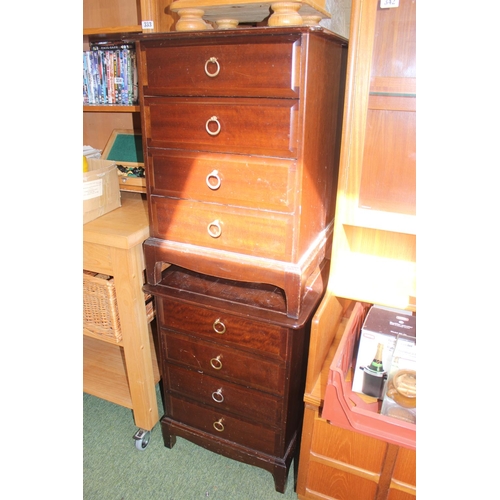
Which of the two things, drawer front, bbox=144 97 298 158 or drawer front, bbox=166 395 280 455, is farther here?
drawer front, bbox=166 395 280 455

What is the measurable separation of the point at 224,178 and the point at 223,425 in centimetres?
86

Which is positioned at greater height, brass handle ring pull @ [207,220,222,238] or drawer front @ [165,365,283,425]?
brass handle ring pull @ [207,220,222,238]

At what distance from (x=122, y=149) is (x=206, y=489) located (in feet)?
4.45

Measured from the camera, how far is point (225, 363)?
1.26m

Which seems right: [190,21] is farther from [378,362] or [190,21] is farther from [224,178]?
[378,362]

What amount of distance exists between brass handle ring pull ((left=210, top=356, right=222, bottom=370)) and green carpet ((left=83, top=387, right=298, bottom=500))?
46 cm

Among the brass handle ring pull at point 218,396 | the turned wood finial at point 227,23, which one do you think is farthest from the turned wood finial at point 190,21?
the brass handle ring pull at point 218,396

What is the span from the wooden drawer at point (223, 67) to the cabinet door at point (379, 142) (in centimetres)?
19

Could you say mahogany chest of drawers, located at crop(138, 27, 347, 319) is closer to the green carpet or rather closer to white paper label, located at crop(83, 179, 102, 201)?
white paper label, located at crop(83, 179, 102, 201)

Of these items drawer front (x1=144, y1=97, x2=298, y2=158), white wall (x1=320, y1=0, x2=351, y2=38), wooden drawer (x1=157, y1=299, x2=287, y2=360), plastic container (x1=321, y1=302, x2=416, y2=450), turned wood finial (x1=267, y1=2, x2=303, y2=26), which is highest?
white wall (x1=320, y1=0, x2=351, y2=38)

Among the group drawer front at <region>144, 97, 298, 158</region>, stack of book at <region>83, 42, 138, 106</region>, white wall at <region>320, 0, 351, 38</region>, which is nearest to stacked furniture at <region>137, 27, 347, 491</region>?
drawer front at <region>144, 97, 298, 158</region>

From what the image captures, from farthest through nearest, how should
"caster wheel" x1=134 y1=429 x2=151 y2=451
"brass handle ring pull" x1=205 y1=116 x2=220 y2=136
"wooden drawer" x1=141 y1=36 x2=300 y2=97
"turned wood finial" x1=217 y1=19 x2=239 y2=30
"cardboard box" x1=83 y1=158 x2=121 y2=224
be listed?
"caster wheel" x1=134 y1=429 x2=151 y2=451
"cardboard box" x1=83 y1=158 x2=121 y2=224
"turned wood finial" x1=217 y1=19 x2=239 y2=30
"brass handle ring pull" x1=205 y1=116 x2=220 y2=136
"wooden drawer" x1=141 y1=36 x2=300 y2=97

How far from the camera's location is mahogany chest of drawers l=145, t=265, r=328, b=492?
3.86 feet

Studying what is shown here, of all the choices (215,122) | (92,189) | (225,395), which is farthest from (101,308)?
(215,122)
